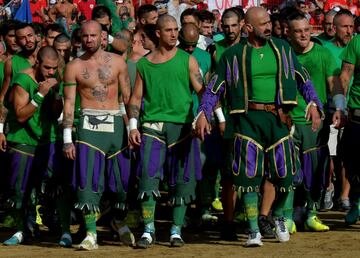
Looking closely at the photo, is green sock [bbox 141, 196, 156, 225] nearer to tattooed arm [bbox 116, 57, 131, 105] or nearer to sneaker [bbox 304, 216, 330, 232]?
tattooed arm [bbox 116, 57, 131, 105]

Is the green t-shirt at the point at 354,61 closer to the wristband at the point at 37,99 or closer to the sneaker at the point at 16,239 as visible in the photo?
the wristband at the point at 37,99

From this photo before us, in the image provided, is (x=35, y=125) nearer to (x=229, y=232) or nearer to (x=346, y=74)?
(x=229, y=232)

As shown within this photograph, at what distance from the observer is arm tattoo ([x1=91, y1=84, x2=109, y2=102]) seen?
11.6 metres

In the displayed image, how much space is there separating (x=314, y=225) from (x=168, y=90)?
2490 millimetres

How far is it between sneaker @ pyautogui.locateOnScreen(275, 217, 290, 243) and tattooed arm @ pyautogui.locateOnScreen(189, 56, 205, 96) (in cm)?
158

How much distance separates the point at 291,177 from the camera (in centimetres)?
1178

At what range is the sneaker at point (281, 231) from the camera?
39.2 feet

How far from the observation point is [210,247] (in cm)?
1184

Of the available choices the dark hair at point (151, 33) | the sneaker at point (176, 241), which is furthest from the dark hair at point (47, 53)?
the sneaker at point (176, 241)

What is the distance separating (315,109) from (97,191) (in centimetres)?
238

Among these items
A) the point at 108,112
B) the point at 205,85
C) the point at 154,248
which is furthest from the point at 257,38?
the point at 154,248

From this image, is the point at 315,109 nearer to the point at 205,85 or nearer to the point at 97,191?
the point at 205,85

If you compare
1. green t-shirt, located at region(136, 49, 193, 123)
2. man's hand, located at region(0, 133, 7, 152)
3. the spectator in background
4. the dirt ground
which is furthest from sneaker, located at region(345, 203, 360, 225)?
the spectator in background

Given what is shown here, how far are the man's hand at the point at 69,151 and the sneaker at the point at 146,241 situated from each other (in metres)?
1.12
